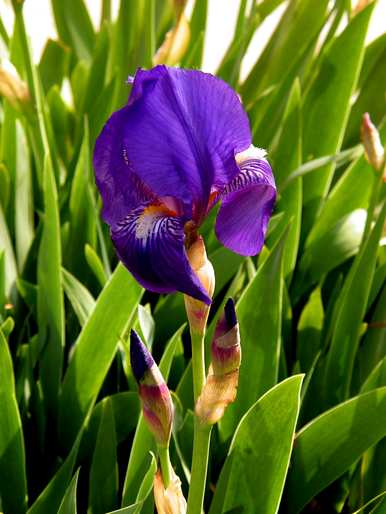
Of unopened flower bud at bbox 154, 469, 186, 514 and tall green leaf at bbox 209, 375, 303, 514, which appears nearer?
unopened flower bud at bbox 154, 469, 186, 514

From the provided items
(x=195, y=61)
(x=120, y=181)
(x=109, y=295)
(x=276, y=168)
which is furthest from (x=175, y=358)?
(x=195, y=61)

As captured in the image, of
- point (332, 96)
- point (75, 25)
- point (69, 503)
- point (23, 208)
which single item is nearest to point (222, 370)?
point (69, 503)

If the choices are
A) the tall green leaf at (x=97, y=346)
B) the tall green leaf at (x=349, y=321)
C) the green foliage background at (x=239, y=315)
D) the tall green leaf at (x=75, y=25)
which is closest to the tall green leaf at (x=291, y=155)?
the green foliage background at (x=239, y=315)

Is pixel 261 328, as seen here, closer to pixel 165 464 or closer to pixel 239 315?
pixel 239 315

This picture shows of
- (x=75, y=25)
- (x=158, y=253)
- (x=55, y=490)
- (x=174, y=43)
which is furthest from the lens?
(x=75, y=25)

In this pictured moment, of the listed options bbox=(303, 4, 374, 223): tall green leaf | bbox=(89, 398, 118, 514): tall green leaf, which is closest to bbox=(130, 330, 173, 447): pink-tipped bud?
bbox=(89, 398, 118, 514): tall green leaf

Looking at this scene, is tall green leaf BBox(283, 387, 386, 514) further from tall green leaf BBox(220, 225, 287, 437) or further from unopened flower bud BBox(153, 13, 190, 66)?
unopened flower bud BBox(153, 13, 190, 66)

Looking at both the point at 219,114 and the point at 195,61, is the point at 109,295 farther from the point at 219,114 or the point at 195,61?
the point at 195,61
